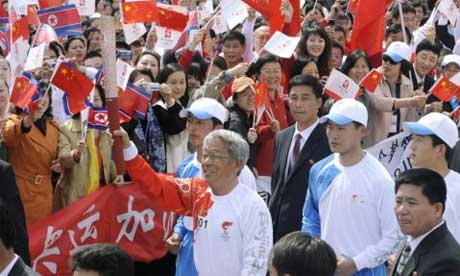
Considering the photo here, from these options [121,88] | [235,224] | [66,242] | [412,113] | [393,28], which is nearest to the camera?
[235,224]

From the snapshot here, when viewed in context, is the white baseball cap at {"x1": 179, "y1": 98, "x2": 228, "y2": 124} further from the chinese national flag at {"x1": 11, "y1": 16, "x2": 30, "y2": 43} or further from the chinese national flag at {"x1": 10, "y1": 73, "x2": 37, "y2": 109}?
the chinese national flag at {"x1": 11, "y1": 16, "x2": 30, "y2": 43}

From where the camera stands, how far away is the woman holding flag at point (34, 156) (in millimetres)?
8188

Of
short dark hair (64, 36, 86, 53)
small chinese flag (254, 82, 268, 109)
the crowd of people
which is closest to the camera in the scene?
the crowd of people

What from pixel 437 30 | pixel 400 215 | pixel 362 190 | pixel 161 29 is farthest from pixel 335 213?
pixel 437 30

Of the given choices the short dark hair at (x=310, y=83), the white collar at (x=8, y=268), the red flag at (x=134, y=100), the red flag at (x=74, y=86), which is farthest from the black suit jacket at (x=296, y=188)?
the white collar at (x=8, y=268)

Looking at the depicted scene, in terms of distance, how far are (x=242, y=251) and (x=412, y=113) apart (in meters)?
5.08

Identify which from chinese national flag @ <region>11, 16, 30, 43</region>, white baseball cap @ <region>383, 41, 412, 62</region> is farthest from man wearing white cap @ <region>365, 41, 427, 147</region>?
chinese national flag @ <region>11, 16, 30, 43</region>

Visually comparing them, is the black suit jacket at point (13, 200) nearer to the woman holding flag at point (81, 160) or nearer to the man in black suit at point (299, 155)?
the woman holding flag at point (81, 160)

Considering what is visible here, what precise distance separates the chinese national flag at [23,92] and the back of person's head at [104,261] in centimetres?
371

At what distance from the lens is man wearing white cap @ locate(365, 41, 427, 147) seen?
10.3 m

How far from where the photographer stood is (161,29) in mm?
11617

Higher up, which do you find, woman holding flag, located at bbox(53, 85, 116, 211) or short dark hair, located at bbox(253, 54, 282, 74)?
short dark hair, located at bbox(253, 54, 282, 74)

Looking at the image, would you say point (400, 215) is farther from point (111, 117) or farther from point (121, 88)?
point (121, 88)

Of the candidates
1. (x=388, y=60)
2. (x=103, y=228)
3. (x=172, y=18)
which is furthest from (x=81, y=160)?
(x=388, y=60)
